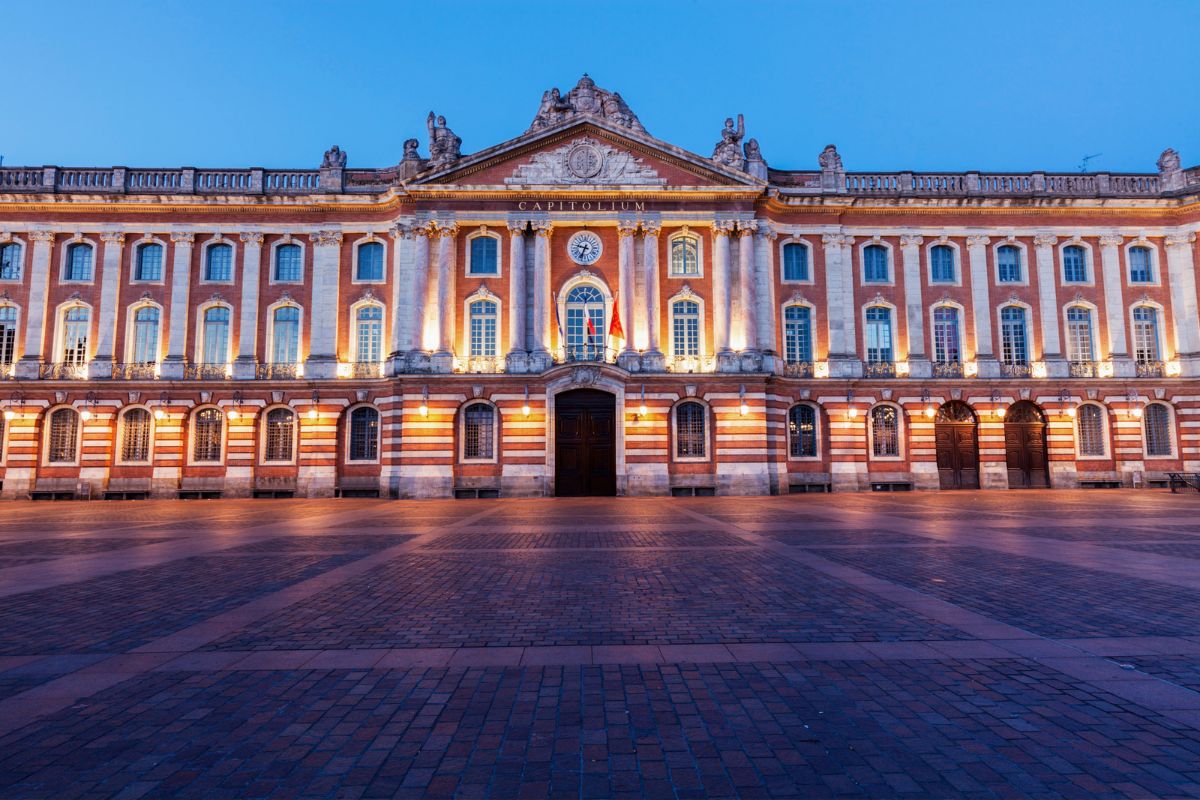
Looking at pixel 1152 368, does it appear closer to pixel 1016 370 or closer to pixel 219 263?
pixel 1016 370

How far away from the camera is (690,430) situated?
3128cm

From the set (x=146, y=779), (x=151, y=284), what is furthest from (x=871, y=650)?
(x=151, y=284)

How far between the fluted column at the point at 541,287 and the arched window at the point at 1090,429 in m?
27.0

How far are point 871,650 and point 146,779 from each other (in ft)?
18.3

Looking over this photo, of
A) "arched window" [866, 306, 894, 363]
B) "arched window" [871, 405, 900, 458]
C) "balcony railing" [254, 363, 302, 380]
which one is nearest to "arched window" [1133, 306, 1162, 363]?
"arched window" [866, 306, 894, 363]

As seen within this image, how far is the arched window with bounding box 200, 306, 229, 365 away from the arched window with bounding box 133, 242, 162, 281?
3.16 m

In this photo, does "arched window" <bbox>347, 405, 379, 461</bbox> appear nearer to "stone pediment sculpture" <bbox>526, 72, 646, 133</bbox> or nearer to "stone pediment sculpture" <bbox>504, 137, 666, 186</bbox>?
"stone pediment sculpture" <bbox>504, 137, 666, 186</bbox>

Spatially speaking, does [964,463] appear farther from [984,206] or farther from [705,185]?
[705,185]

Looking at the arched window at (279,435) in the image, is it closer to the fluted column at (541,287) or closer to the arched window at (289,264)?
the arched window at (289,264)

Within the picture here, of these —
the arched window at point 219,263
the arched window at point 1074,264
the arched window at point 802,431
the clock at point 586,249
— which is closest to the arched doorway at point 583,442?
the clock at point 586,249

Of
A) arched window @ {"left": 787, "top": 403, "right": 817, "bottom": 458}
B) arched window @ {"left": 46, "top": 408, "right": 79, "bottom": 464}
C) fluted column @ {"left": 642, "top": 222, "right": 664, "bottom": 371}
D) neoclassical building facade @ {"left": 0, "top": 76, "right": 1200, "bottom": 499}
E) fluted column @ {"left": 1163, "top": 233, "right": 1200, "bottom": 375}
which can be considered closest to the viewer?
neoclassical building facade @ {"left": 0, "top": 76, "right": 1200, "bottom": 499}

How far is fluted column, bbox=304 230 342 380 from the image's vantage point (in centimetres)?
3259

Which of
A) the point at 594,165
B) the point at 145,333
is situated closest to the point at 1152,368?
the point at 594,165

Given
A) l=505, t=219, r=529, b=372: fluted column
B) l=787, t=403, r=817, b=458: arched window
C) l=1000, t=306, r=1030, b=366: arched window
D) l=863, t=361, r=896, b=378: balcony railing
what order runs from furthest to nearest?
l=1000, t=306, r=1030, b=366: arched window → l=863, t=361, r=896, b=378: balcony railing → l=787, t=403, r=817, b=458: arched window → l=505, t=219, r=529, b=372: fluted column
